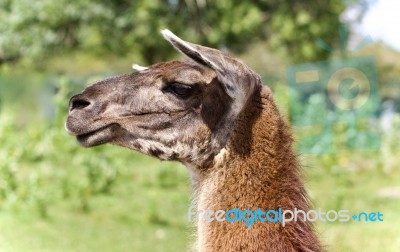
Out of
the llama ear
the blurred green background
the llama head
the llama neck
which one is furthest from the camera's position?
the blurred green background

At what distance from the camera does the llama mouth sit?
3.36 m

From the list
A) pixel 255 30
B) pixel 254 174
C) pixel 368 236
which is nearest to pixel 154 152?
pixel 254 174

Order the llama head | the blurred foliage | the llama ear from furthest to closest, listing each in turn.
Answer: the blurred foliage, the llama head, the llama ear

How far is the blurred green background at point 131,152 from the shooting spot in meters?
8.17

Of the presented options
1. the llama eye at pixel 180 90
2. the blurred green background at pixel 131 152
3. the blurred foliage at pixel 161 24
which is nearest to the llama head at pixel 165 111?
the llama eye at pixel 180 90

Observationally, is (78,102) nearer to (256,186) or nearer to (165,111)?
(165,111)

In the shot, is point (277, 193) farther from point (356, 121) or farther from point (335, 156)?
point (356, 121)

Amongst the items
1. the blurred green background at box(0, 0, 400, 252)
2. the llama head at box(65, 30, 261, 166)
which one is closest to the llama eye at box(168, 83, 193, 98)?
the llama head at box(65, 30, 261, 166)

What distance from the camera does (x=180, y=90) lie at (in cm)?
334

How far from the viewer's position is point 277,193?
10.6ft

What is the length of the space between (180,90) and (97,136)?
44cm

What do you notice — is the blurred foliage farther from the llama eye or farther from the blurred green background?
the llama eye

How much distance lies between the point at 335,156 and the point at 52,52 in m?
13.6

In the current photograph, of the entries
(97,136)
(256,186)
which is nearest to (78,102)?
(97,136)
